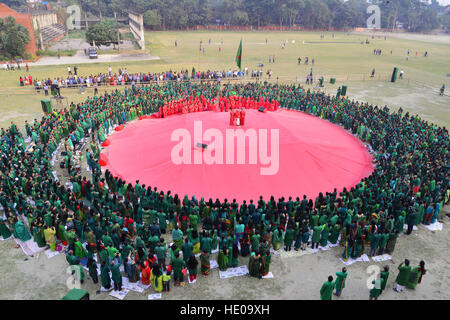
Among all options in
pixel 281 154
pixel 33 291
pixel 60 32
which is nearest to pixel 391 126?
pixel 281 154

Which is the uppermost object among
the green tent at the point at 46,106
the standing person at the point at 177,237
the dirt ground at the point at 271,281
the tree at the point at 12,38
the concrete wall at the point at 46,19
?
the concrete wall at the point at 46,19

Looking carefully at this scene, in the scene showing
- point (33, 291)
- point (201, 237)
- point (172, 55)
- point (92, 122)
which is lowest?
point (33, 291)

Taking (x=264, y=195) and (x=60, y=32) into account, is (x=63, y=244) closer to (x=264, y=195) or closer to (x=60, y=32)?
(x=264, y=195)

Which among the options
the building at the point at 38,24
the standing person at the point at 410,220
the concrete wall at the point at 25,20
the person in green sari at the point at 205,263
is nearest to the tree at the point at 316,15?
the building at the point at 38,24

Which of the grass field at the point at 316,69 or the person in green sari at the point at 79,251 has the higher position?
the grass field at the point at 316,69

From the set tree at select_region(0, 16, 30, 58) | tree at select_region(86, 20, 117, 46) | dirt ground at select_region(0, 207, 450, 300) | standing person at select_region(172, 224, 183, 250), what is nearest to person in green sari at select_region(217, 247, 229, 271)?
dirt ground at select_region(0, 207, 450, 300)

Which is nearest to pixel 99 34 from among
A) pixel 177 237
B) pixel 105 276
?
pixel 177 237

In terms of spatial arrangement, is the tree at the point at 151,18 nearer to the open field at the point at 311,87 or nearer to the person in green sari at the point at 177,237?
the open field at the point at 311,87
